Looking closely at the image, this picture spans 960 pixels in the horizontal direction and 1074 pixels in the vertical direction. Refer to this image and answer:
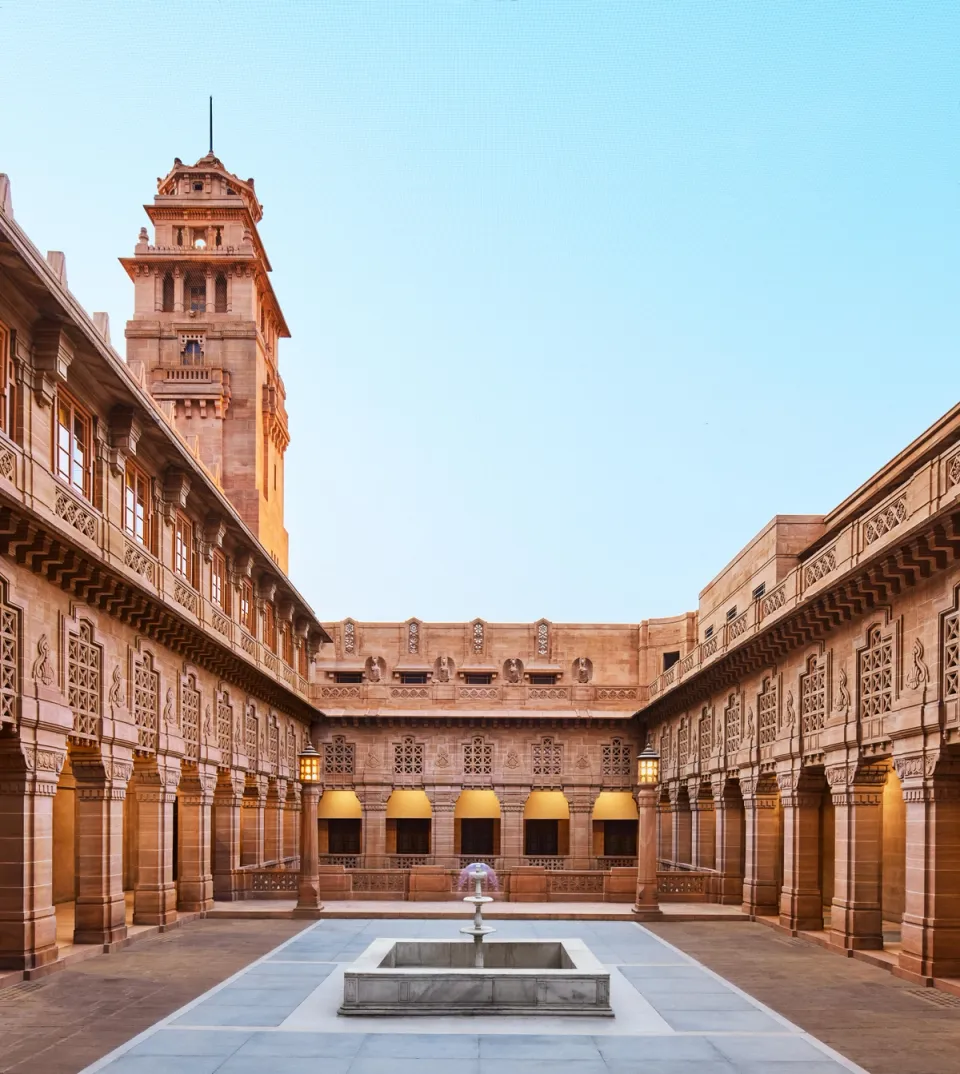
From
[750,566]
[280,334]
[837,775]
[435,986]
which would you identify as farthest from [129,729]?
[280,334]

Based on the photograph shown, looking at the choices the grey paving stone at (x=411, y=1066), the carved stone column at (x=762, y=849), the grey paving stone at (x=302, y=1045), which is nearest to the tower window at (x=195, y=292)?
the carved stone column at (x=762, y=849)

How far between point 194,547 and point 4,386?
11548 mm

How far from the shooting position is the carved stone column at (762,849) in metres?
28.4

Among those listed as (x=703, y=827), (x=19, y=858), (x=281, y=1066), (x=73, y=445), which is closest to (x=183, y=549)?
(x=73, y=445)

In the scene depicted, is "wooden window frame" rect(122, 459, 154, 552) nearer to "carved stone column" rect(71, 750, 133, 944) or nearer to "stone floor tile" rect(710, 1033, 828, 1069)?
"carved stone column" rect(71, 750, 133, 944)

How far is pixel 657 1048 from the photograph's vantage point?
13250 mm

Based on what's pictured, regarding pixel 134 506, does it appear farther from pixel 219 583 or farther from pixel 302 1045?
pixel 302 1045

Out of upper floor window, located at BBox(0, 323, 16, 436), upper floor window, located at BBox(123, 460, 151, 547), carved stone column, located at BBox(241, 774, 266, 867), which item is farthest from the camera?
carved stone column, located at BBox(241, 774, 266, 867)

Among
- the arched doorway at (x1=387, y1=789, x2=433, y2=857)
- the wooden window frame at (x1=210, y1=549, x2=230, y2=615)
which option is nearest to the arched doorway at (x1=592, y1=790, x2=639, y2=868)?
the arched doorway at (x1=387, y1=789, x2=433, y2=857)

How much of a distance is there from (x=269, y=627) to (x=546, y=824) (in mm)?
16871

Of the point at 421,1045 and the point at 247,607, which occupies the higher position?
the point at 247,607

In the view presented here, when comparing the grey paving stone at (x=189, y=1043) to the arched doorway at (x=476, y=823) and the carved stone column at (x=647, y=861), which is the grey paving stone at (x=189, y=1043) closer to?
the carved stone column at (x=647, y=861)

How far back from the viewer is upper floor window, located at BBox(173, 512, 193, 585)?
1054 inches

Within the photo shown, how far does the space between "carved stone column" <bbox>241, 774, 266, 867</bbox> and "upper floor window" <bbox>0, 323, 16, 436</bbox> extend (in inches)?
763
